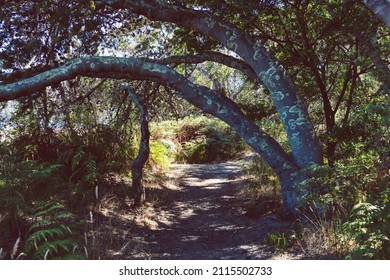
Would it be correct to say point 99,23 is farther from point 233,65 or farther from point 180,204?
point 180,204

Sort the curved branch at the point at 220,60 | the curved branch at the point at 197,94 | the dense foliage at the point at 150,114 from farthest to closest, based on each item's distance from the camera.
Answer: the curved branch at the point at 220,60
the curved branch at the point at 197,94
the dense foliage at the point at 150,114

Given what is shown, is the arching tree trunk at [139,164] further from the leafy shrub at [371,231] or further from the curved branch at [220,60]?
the leafy shrub at [371,231]

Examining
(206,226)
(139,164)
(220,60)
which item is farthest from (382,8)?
(139,164)

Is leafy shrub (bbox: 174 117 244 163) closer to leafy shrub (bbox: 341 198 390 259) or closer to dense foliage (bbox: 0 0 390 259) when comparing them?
dense foliage (bbox: 0 0 390 259)

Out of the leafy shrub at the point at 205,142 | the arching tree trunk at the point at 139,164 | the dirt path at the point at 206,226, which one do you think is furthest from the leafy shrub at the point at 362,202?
the leafy shrub at the point at 205,142

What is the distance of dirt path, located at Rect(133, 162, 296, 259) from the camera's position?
209 inches

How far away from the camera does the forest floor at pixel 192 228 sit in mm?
5172

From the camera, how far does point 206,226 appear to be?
6.84 m

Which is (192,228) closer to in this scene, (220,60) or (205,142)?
(220,60)

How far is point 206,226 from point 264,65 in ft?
10.3

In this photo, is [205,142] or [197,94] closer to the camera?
[197,94]

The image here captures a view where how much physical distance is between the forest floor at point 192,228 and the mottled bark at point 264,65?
1.34m

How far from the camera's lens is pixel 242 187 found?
9.34 m

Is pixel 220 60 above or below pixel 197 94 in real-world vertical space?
above
